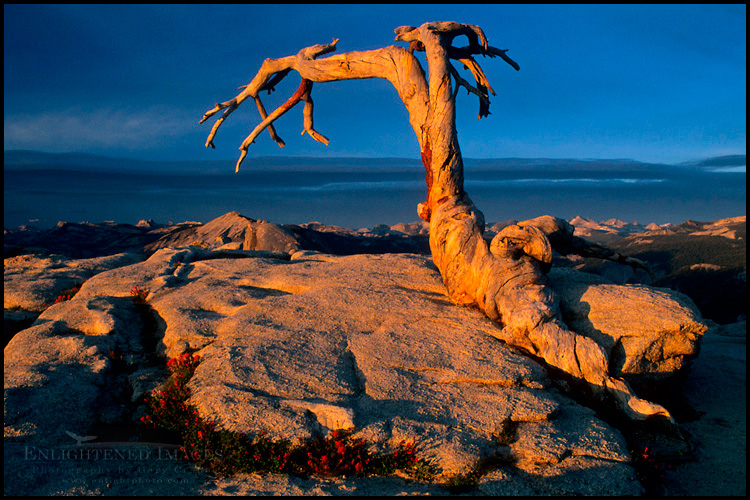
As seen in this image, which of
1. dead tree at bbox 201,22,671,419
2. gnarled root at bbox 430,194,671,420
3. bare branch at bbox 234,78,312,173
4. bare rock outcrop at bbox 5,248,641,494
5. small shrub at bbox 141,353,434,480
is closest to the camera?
small shrub at bbox 141,353,434,480

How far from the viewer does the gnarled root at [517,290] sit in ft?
30.5

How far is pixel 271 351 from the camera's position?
935 centimetres

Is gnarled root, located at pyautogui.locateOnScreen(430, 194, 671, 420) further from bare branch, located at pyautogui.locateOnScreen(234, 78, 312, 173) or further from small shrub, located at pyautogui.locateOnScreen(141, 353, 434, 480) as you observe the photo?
bare branch, located at pyautogui.locateOnScreen(234, 78, 312, 173)

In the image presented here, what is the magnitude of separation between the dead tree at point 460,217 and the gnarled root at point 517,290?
2 cm

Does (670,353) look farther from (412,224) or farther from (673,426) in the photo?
(412,224)

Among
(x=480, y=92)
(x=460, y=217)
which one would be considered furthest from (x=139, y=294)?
(x=480, y=92)

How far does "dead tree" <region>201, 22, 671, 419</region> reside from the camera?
9641mm

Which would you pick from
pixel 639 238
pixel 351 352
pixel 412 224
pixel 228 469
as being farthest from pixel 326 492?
pixel 412 224

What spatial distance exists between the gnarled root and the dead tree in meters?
0.02

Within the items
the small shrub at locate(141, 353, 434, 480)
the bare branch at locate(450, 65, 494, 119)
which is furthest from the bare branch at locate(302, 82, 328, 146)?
the small shrub at locate(141, 353, 434, 480)

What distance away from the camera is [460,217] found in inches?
512

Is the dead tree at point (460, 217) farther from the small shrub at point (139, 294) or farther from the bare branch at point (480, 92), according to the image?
the small shrub at point (139, 294)

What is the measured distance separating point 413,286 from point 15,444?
32.5 feet

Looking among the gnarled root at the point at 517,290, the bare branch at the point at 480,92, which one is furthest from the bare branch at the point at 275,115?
the gnarled root at the point at 517,290
